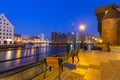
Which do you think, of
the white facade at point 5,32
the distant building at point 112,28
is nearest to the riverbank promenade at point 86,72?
the distant building at point 112,28

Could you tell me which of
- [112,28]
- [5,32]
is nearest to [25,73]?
[112,28]

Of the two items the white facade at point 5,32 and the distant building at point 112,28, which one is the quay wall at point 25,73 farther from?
the white facade at point 5,32

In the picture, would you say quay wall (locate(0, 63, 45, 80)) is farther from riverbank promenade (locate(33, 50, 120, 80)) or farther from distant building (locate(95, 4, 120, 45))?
distant building (locate(95, 4, 120, 45))

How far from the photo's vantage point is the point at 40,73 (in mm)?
5809

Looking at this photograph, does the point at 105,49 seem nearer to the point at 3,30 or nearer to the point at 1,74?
the point at 1,74

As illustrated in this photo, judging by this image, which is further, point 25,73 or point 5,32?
point 5,32

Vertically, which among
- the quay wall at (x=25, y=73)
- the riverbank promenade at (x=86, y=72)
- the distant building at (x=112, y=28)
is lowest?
the riverbank promenade at (x=86, y=72)

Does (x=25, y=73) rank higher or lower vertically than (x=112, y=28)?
lower

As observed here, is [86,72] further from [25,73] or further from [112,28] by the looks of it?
[112,28]

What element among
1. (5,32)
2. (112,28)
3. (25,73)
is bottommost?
(25,73)

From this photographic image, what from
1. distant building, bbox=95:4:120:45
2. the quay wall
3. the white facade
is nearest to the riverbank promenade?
the quay wall

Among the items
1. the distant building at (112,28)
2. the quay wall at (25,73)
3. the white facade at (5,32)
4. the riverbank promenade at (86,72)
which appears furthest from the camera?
the white facade at (5,32)

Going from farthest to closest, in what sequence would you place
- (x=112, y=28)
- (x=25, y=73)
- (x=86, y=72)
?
(x=112, y=28)
(x=86, y=72)
(x=25, y=73)

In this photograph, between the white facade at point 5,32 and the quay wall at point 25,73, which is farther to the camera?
the white facade at point 5,32
